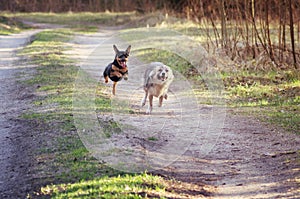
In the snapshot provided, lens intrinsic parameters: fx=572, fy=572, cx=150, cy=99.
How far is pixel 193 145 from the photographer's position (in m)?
7.04

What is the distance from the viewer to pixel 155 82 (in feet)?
18.0

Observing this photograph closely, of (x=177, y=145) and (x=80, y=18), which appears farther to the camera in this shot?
(x=80, y=18)

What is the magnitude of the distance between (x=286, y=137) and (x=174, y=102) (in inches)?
78.6

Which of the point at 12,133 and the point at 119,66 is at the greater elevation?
the point at 119,66

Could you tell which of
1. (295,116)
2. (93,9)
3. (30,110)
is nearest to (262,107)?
(295,116)

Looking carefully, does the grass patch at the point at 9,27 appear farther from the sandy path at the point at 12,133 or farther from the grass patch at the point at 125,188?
the grass patch at the point at 125,188

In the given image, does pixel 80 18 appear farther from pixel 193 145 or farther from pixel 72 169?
pixel 72 169

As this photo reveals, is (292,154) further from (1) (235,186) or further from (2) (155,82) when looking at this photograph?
(2) (155,82)

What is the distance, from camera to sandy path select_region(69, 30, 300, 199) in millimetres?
5820

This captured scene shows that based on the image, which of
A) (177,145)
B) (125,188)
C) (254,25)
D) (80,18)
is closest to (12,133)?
(177,145)

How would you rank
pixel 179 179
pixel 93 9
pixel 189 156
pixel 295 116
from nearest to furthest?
1. pixel 179 179
2. pixel 189 156
3. pixel 295 116
4. pixel 93 9

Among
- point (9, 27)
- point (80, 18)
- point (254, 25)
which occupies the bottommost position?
point (9, 27)

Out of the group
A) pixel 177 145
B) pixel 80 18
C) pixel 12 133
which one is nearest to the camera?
pixel 177 145

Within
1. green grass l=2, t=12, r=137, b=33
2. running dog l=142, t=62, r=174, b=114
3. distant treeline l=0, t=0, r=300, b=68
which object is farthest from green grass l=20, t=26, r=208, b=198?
green grass l=2, t=12, r=137, b=33
